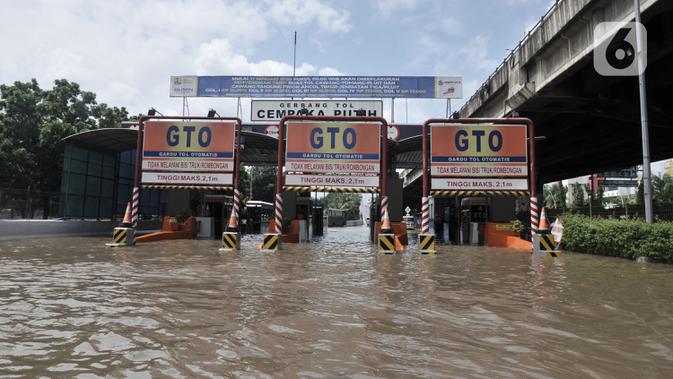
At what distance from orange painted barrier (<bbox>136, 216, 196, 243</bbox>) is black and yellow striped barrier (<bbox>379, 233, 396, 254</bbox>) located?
10.4 meters

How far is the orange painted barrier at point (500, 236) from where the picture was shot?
1795 cm

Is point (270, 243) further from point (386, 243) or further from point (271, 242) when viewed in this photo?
point (386, 243)

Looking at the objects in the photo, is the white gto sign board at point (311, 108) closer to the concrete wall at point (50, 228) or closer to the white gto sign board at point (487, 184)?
the concrete wall at point (50, 228)

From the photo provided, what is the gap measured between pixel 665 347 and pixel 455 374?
236 cm

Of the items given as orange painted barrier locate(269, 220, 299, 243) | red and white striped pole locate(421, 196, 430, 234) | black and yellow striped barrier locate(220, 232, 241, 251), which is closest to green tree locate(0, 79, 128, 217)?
orange painted barrier locate(269, 220, 299, 243)

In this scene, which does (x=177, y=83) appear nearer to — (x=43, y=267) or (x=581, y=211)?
(x=43, y=267)

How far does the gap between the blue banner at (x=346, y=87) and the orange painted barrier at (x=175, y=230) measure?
541 inches

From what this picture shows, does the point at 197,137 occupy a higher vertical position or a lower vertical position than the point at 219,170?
higher

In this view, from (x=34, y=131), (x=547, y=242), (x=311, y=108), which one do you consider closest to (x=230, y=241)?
(x=547, y=242)

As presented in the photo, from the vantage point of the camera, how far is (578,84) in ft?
58.6

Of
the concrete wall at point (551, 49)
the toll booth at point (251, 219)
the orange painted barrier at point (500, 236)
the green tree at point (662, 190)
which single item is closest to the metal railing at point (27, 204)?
the toll booth at point (251, 219)

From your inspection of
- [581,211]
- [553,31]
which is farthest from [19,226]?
[581,211]

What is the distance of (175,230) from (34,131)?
60.5 feet

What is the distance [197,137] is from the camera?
18.0m
